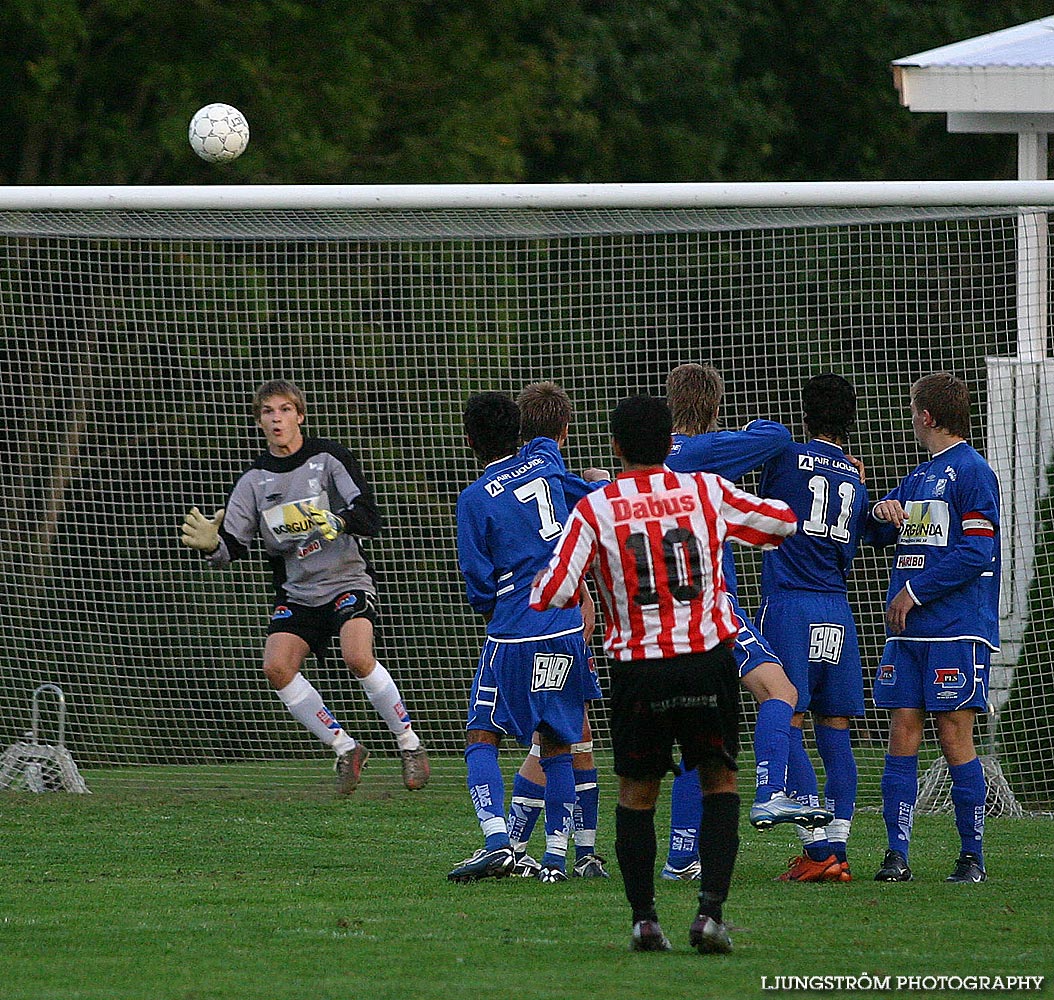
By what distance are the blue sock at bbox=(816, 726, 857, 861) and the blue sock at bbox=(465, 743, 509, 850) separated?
130 cm

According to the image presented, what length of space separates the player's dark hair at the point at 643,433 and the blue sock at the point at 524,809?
2001 millimetres


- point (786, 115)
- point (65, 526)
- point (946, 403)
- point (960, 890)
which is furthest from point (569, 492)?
point (786, 115)

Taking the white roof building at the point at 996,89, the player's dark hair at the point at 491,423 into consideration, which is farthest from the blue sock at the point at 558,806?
the white roof building at the point at 996,89

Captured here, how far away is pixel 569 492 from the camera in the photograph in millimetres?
6570

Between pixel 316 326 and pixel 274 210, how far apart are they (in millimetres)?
3212

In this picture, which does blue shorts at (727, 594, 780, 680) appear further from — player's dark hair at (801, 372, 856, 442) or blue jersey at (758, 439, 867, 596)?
player's dark hair at (801, 372, 856, 442)

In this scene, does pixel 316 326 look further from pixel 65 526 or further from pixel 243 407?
pixel 65 526

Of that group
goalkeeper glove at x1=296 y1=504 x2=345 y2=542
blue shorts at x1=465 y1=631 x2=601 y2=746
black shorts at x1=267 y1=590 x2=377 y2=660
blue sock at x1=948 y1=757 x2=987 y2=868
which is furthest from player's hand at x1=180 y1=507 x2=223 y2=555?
blue sock at x1=948 y1=757 x2=987 y2=868

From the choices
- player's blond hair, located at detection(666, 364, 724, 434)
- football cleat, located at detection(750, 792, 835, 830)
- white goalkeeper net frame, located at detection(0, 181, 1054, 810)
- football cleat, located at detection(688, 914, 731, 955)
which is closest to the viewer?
football cleat, located at detection(688, 914, 731, 955)

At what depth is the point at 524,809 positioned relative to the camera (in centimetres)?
655

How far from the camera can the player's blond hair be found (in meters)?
6.41

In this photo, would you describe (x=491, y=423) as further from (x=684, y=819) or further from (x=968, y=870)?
(x=968, y=870)

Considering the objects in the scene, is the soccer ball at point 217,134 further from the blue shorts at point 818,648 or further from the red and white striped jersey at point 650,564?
the red and white striped jersey at point 650,564

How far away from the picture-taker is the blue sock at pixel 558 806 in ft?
20.9
